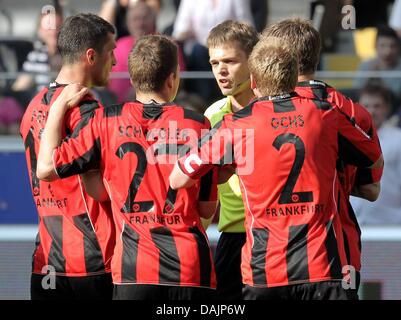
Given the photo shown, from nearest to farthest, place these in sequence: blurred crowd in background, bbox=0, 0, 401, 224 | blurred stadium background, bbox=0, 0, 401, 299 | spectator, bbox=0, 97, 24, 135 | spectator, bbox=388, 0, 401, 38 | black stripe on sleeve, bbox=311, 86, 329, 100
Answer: black stripe on sleeve, bbox=311, 86, 329, 100
blurred stadium background, bbox=0, 0, 401, 299
blurred crowd in background, bbox=0, 0, 401, 224
spectator, bbox=0, 97, 24, 135
spectator, bbox=388, 0, 401, 38

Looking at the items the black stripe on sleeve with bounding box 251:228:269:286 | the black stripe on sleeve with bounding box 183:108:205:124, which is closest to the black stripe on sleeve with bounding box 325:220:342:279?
the black stripe on sleeve with bounding box 251:228:269:286

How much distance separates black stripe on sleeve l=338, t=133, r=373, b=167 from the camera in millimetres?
4434

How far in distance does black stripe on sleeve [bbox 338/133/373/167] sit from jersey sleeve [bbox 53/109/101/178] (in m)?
1.14

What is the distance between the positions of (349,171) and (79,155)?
51.5 inches

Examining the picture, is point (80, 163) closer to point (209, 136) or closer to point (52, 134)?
point (52, 134)

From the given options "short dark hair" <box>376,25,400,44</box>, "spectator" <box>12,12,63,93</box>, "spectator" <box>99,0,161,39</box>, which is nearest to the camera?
"spectator" <box>12,12,63,93</box>

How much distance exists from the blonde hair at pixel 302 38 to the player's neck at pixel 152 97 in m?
0.57

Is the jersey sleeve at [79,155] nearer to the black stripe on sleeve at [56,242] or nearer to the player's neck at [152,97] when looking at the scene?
the player's neck at [152,97]

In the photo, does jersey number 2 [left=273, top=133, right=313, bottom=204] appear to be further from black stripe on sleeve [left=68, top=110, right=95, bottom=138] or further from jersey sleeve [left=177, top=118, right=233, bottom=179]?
black stripe on sleeve [left=68, top=110, right=95, bottom=138]

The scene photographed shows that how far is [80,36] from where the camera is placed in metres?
4.88

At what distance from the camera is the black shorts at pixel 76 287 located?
481cm

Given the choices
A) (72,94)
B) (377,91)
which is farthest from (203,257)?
(377,91)

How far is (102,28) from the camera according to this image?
4914mm

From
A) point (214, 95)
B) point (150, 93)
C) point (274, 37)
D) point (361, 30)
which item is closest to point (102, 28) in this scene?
point (150, 93)
